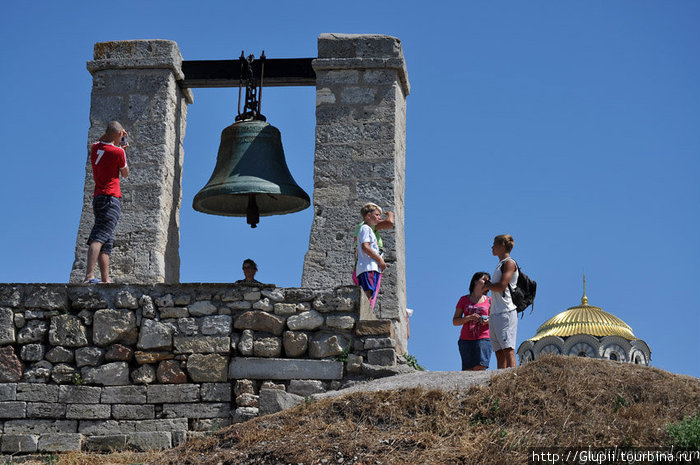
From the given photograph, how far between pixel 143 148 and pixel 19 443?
319cm

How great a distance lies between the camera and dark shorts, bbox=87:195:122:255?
29.9ft

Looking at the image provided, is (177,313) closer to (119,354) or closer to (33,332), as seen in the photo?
(119,354)

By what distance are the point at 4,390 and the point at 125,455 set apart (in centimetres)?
132

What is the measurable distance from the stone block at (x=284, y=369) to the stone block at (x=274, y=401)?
37cm

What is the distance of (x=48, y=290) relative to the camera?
8.80 m

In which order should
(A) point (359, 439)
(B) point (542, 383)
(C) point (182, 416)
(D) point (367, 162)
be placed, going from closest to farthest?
(A) point (359, 439), (B) point (542, 383), (C) point (182, 416), (D) point (367, 162)

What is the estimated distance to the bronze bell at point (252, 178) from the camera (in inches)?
375

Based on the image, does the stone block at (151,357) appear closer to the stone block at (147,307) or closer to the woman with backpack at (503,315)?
the stone block at (147,307)

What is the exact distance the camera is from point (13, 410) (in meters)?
8.44

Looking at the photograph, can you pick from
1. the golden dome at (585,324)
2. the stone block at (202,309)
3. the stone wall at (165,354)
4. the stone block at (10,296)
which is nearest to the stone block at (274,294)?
the stone wall at (165,354)

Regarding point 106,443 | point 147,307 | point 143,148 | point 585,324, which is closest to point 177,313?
point 147,307

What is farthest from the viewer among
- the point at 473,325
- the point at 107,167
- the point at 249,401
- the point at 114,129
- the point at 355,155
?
the point at 355,155

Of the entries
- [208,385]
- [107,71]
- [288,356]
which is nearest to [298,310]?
[288,356]

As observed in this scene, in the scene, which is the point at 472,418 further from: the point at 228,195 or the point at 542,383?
the point at 228,195
